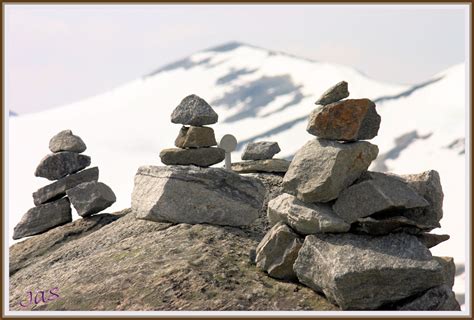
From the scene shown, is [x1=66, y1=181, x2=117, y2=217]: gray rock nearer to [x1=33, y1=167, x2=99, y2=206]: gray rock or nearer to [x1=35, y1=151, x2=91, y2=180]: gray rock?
[x1=33, y1=167, x2=99, y2=206]: gray rock

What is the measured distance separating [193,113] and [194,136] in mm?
699

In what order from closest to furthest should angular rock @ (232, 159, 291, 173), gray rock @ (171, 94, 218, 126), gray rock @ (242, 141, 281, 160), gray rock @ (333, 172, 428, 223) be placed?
gray rock @ (333, 172, 428, 223) < gray rock @ (171, 94, 218, 126) < angular rock @ (232, 159, 291, 173) < gray rock @ (242, 141, 281, 160)

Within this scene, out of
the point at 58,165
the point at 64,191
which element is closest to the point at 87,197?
the point at 64,191

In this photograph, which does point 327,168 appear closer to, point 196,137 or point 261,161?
point 196,137

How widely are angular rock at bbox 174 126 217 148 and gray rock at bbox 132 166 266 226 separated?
787mm

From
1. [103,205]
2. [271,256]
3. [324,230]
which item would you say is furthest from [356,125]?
[103,205]

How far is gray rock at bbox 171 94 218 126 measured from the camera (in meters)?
19.0

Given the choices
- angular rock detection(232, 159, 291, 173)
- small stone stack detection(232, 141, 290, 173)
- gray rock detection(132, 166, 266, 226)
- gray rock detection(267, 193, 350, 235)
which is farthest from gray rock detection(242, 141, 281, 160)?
gray rock detection(267, 193, 350, 235)

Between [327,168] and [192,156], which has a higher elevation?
[192,156]

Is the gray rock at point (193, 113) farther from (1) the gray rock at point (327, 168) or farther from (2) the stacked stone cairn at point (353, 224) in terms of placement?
(1) the gray rock at point (327, 168)

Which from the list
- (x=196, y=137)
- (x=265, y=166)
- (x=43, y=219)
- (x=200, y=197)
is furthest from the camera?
(x=265, y=166)

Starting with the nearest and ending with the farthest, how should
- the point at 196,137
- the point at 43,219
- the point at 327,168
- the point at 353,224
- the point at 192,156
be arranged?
the point at 327,168
the point at 353,224
the point at 196,137
the point at 192,156
the point at 43,219

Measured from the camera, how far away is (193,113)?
1898cm

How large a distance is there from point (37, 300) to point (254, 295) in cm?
559
